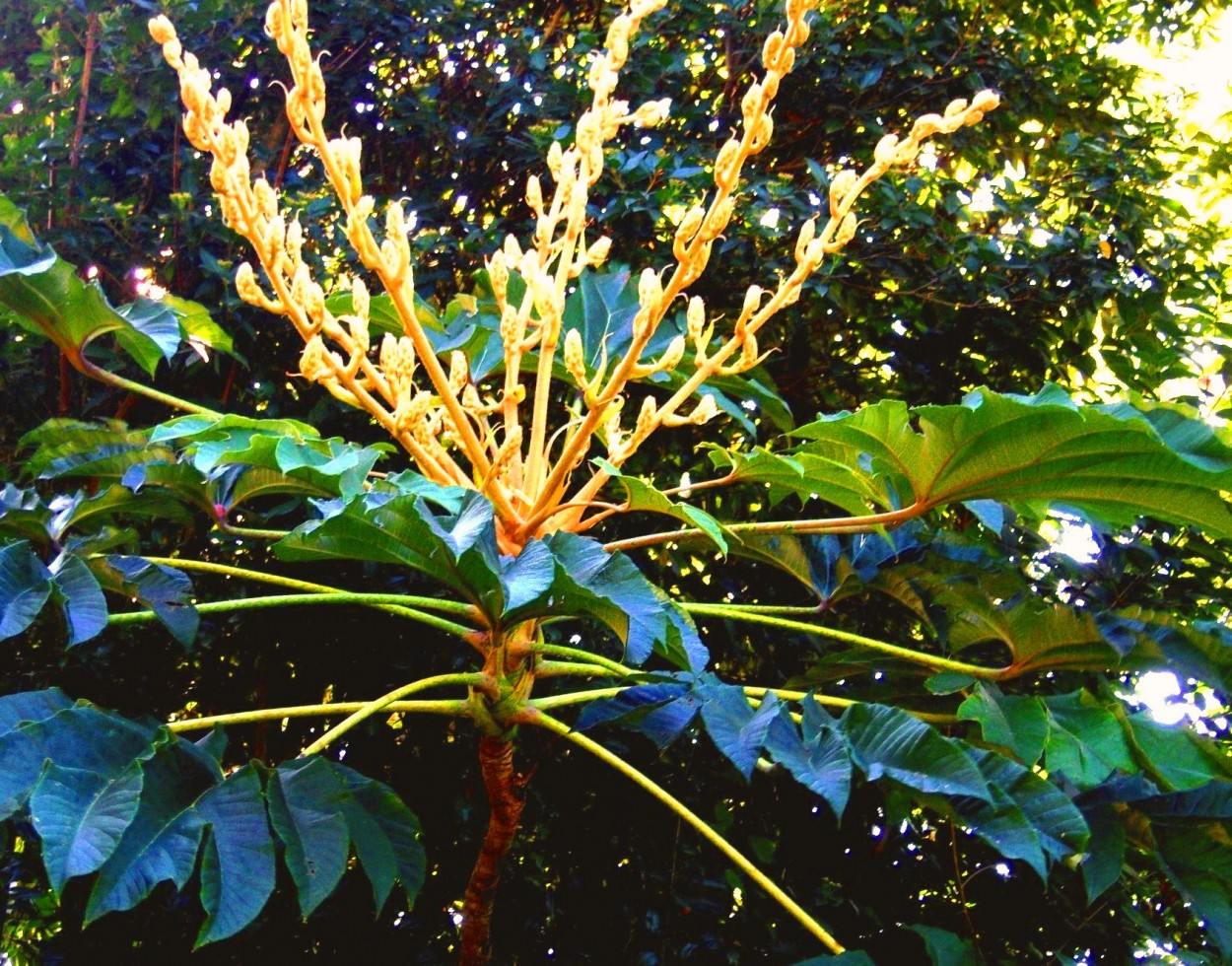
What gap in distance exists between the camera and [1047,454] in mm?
1388

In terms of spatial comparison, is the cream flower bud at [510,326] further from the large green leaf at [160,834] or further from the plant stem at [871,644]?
the large green leaf at [160,834]

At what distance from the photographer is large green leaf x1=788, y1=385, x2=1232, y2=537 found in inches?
51.8

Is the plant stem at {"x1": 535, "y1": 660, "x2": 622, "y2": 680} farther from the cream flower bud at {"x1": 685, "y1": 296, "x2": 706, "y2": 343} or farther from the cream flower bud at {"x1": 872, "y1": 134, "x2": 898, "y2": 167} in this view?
the cream flower bud at {"x1": 872, "y1": 134, "x2": 898, "y2": 167}

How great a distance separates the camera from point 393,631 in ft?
7.29

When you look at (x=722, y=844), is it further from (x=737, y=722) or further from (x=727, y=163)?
(x=727, y=163)

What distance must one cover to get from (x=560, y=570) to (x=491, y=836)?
20.7 inches

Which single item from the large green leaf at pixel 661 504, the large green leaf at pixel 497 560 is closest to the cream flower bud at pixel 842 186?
the large green leaf at pixel 661 504

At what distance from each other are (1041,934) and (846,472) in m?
1.07

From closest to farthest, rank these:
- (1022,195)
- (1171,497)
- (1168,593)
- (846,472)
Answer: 1. (1171,497)
2. (846,472)
3. (1168,593)
4. (1022,195)

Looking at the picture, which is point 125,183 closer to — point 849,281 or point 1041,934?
point 849,281


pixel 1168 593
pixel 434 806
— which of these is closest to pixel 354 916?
pixel 434 806

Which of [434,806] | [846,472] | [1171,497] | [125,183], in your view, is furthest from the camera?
[125,183]

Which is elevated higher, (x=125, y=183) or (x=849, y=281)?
(x=849, y=281)

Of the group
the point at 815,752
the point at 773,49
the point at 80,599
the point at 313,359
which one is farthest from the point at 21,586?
the point at 773,49
